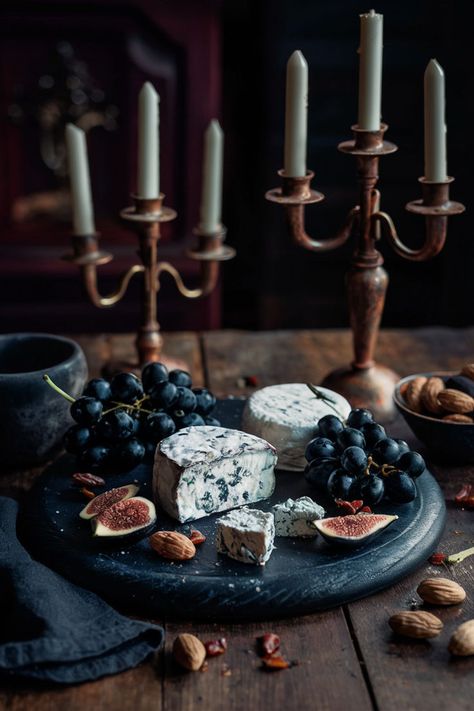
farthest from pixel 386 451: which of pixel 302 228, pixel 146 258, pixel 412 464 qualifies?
pixel 146 258

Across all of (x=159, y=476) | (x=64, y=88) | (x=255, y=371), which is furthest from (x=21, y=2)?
(x=159, y=476)

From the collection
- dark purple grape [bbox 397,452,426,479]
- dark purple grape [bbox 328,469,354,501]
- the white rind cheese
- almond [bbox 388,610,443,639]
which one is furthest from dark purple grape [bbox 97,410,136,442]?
almond [bbox 388,610,443,639]

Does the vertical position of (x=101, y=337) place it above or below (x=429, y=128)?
below

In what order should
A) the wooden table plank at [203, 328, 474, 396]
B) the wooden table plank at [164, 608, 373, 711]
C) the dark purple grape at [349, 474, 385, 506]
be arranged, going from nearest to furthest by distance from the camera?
the wooden table plank at [164, 608, 373, 711], the dark purple grape at [349, 474, 385, 506], the wooden table plank at [203, 328, 474, 396]

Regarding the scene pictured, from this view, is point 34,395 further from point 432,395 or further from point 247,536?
point 432,395

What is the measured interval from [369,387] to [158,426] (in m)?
0.55

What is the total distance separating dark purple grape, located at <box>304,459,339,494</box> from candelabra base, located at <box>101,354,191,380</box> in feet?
2.24

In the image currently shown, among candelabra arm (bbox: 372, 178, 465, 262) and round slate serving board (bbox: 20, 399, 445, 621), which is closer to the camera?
round slate serving board (bbox: 20, 399, 445, 621)

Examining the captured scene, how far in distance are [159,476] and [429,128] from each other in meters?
0.89

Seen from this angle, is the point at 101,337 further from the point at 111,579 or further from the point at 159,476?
the point at 111,579

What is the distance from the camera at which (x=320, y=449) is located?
164 centimetres

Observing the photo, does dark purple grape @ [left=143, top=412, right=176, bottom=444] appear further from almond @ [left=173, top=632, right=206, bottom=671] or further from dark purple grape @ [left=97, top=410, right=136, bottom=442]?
almond @ [left=173, top=632, right=206, bottom=671]

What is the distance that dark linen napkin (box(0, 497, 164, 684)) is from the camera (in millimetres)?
1272

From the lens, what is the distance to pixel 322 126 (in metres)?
4.09
